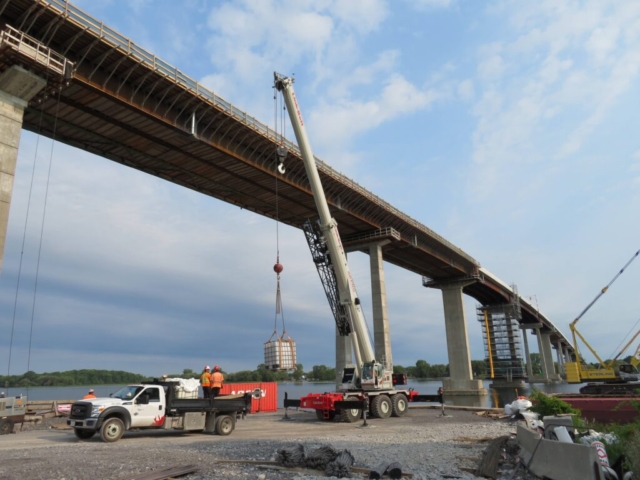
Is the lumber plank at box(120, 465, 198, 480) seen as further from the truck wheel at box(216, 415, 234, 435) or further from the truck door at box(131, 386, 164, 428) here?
the truck wheel at box(216, 415, 234, 435)

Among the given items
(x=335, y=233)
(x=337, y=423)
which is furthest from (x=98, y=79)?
(x=337, y=423)

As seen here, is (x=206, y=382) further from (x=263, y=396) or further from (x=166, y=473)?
(x=263, y=396)

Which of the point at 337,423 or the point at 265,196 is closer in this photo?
the point at 337,423

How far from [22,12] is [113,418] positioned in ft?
53.8

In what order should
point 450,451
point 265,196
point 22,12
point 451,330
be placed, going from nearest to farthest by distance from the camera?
point 450,451, point 22,12, point 265,196, point 451,330

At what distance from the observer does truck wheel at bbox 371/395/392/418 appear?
83.1 ft

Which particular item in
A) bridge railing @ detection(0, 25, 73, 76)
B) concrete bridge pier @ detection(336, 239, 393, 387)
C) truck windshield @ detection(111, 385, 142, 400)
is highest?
bridge railing @ detection(0, 25, 73, 76)

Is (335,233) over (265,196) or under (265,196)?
under

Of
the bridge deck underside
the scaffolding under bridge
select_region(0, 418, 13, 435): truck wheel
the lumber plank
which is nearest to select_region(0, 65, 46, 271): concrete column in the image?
the bridge deck underside

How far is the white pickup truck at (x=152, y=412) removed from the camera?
1586 centimetres

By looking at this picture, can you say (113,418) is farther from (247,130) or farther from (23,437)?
(247,130)

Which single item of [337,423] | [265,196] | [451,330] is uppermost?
[265,196]

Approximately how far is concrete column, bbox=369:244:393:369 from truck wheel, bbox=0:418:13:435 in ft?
102

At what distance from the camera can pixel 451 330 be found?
222 ft
